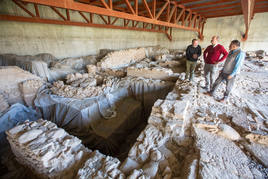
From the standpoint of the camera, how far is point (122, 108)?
530cm

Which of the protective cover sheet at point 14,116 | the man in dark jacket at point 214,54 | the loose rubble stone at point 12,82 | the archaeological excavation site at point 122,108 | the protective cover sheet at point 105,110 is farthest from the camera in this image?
the loose rubble stone at point 12,82

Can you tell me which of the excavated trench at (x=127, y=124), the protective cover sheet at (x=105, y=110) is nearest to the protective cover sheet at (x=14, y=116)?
the protective cover sheet at (x=105, y=110)

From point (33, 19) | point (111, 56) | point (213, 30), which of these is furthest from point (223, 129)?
point (213, 30)

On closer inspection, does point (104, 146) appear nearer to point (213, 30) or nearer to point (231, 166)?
point (231, 166)

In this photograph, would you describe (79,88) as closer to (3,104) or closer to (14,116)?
(14,116)

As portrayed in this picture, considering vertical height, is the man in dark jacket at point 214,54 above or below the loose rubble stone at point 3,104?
above

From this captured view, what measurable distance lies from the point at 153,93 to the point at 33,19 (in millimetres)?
6375

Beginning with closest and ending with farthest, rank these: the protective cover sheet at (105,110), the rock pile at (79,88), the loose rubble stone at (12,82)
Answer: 1. the protective cover sheet at (105,110)
2. the loose rubble stone at (12,82)
3. the rock pile at (79,88)

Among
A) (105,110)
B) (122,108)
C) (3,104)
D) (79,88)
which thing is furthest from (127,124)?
(3,104)

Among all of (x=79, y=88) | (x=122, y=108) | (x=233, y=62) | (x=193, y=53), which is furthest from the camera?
(x=122, y=108)

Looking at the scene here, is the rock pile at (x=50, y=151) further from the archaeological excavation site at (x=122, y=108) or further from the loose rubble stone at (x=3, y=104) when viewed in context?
the loose rubble stone at (x=3, y=104)

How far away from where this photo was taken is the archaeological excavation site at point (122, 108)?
1918 mm

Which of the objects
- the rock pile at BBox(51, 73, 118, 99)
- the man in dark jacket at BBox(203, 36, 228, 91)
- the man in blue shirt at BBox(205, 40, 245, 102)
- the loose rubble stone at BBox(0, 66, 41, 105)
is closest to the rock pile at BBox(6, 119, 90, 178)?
the rock pile at BBox(51, 73, 118, 99)

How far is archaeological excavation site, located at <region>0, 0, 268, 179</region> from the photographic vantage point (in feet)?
6.29
